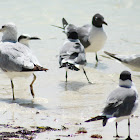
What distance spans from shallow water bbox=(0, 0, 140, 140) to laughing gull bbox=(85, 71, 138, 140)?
30cm

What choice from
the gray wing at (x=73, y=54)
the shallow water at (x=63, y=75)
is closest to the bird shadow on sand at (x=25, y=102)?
the shallow water at (x=63, y=75)

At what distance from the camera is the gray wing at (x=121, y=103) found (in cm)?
527

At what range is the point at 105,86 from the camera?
27.0ft

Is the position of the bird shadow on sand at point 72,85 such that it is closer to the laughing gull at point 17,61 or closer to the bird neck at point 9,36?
the laughing gull at point 17,61

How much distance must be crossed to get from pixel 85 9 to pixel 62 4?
3.45ft

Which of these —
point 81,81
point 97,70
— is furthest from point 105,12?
point 81,81

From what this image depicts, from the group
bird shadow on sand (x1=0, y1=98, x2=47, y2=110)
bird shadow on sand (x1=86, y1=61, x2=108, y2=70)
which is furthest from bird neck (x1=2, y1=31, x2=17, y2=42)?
bird shadow on sand (x1=86, y1=61, x2=108, y2=70)

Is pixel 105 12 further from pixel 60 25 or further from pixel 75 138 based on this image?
pixel 75 138

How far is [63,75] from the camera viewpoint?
902 centimetres

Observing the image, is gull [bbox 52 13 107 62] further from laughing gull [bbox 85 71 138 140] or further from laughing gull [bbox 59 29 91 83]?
laughing gull [bbox 85 71 138 140]

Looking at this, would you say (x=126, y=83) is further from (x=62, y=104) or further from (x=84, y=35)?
(x=84, y=35)

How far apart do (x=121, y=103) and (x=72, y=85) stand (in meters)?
3.03

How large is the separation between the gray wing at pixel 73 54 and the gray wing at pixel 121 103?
2.70 meters

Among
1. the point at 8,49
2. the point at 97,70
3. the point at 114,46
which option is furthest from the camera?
the point at 114,46
